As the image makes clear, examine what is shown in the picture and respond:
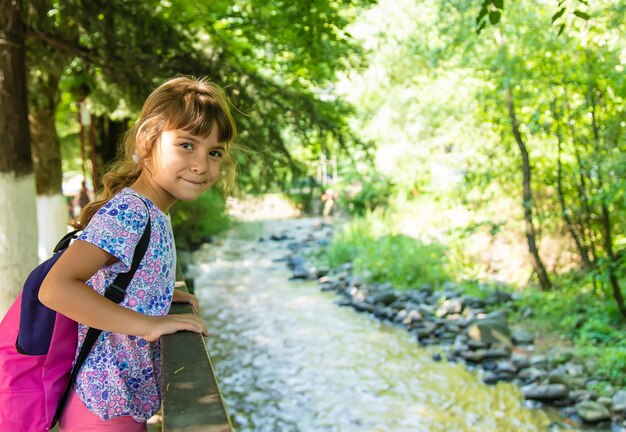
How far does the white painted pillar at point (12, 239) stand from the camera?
171 inches

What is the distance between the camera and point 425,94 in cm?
1405

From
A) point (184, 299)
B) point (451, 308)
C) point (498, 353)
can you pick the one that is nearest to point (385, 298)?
point (451, 308)

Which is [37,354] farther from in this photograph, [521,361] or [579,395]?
[521,361]

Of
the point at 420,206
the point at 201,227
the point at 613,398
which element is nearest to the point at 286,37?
the point at 613,398

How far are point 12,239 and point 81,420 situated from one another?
282 centimetres

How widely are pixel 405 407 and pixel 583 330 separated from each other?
258 centimetres

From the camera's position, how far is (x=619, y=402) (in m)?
6.80

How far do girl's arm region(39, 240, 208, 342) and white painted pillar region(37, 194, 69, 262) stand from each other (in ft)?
20.2

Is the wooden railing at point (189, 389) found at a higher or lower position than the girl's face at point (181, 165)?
lower

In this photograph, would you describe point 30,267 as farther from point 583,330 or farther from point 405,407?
point 583,330

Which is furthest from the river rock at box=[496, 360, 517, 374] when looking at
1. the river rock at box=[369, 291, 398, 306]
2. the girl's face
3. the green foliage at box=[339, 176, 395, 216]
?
the green foliage at box=[339, 176, 395, 216]

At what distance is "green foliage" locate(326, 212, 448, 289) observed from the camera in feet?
43.1

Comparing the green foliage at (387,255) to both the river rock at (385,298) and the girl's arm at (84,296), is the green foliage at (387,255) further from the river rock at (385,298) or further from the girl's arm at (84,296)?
the girl's arm at (84,296)

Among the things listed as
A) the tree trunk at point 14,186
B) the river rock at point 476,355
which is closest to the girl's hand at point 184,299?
the tree trunk at point 14,186
